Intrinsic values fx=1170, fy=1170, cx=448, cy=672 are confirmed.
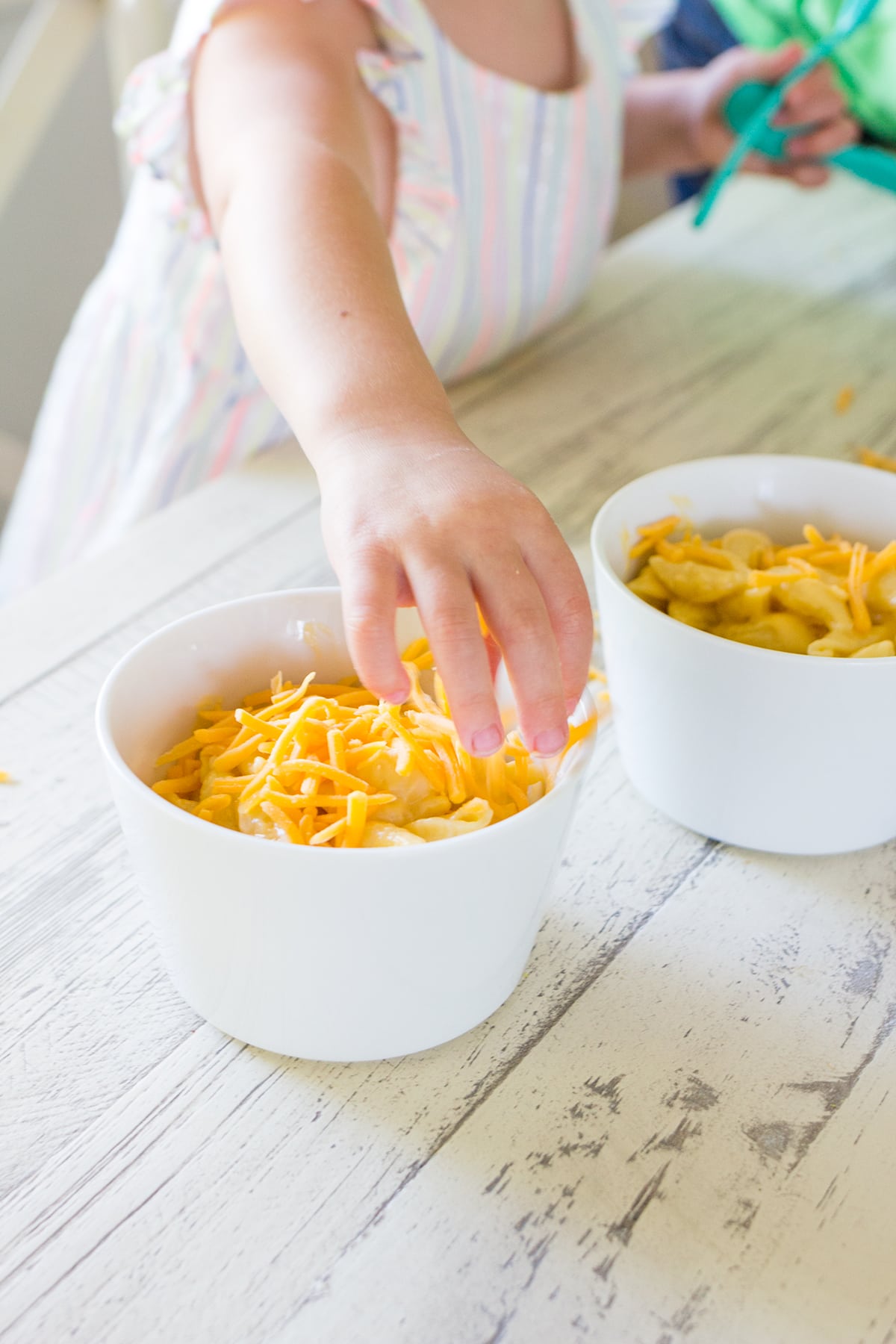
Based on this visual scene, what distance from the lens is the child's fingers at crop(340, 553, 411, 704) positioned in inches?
15.4

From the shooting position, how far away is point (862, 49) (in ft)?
3.40

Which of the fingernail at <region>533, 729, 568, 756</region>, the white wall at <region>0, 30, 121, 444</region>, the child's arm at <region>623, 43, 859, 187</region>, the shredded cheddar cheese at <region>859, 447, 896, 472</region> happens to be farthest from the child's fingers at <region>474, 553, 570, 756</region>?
the white wall at <region>0, 30, 121, 444</region>

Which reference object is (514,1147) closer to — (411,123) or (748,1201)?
(748,1201)

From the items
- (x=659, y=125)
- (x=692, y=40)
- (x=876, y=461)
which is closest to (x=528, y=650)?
(x=876, y=461)

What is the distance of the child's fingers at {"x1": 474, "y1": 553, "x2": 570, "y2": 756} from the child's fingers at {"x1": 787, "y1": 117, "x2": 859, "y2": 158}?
823 millimetres

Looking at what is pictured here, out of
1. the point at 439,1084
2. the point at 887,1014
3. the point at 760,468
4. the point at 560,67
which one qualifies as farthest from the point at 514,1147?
the point at 560,67

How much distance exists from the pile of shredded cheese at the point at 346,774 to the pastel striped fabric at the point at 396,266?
0.47 m

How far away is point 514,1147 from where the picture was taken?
1.30 ft

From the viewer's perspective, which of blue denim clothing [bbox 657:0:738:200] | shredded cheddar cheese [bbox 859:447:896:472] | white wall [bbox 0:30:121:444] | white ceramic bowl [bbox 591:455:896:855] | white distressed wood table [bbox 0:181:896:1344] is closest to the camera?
white distressed wood table [bbox 0:181:896:1344]

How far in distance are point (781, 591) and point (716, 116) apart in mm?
775

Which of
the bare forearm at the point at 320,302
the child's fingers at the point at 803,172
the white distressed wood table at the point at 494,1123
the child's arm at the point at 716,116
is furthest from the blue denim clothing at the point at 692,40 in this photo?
the white distressed wood table at the point at 494,1123

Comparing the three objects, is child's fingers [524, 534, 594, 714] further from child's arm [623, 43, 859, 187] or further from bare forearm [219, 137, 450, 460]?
child's arm [623, 43, 859, 187]

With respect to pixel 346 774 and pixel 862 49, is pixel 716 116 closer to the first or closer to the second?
pixel 862 49

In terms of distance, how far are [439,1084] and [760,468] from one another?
347mm
